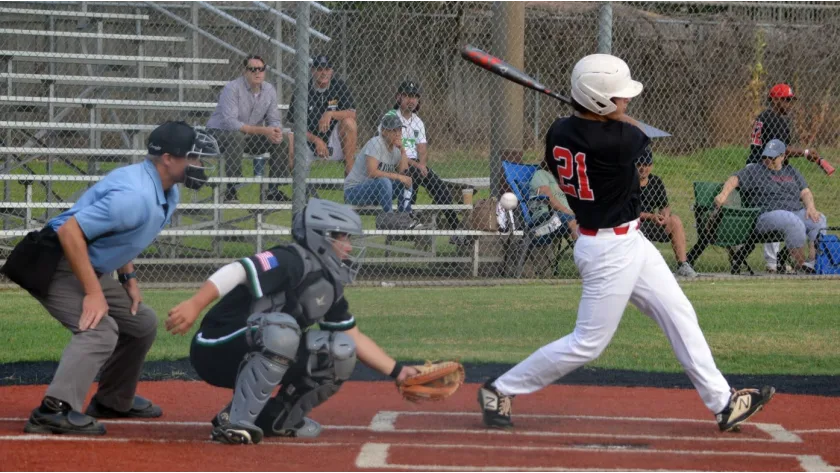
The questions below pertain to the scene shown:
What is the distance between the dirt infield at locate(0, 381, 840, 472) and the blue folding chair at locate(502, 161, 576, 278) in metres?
4.47

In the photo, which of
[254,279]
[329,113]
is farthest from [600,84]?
[329,113]

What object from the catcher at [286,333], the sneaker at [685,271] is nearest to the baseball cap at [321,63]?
the sneaker at [685,271]

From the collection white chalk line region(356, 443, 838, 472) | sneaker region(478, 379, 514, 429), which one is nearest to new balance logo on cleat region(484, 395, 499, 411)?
sneaker region(478, 379, 514, 429)

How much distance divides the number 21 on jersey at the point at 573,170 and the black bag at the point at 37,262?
95.4 inches

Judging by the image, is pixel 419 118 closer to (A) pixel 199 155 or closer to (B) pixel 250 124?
(B) pixel 250 124

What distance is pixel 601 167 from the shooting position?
5.46 meters

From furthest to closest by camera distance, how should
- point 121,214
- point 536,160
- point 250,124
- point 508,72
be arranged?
point 536,160, point 250,124, point 508,72, point 121,214

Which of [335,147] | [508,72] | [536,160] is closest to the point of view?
[508,72]

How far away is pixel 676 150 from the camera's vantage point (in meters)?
15.6

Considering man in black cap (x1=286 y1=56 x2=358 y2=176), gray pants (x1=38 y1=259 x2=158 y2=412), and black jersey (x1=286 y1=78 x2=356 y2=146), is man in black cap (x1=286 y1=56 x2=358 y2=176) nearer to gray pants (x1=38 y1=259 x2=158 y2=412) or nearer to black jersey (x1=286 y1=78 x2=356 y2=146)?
black jersey (x1=286 y1=78 x2=356 y2=146)

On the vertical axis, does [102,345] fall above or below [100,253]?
below

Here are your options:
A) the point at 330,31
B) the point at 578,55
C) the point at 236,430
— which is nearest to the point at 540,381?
the point at 236,430

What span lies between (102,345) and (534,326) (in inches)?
173

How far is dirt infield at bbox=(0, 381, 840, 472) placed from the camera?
4.71m
